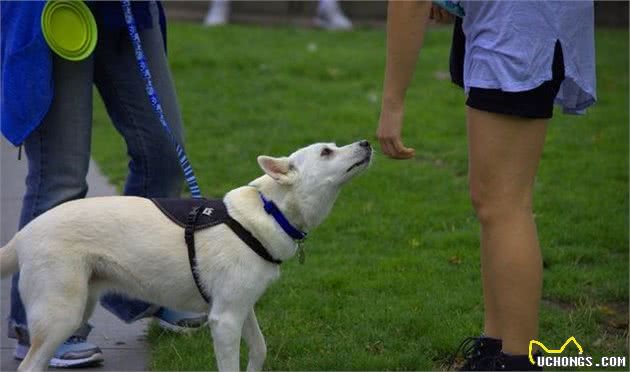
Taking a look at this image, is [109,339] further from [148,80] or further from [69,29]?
[69,29]

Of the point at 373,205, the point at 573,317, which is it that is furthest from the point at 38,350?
the point at 373,205

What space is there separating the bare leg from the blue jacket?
1.70 meters

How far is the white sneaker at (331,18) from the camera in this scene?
642 inches

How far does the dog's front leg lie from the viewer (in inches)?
166

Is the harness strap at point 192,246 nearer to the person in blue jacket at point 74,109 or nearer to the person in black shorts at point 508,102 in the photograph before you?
the person in black shorts at point 508,102

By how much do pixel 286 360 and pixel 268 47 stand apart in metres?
9.53

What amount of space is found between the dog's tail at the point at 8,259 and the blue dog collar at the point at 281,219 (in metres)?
0.97

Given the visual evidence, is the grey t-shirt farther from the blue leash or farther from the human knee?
the blue leash

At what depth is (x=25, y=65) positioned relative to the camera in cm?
486

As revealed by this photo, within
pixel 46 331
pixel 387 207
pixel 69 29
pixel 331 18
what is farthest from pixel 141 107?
pixel 331 18

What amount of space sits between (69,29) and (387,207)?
3473 millimetres

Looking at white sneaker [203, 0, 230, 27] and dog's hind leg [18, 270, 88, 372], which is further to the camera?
white sneaker [203, 0, 230, 27]

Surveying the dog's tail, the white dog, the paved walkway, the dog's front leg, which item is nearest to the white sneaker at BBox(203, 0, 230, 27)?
the paved walkway

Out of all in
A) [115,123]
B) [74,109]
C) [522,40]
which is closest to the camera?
[522,40]
